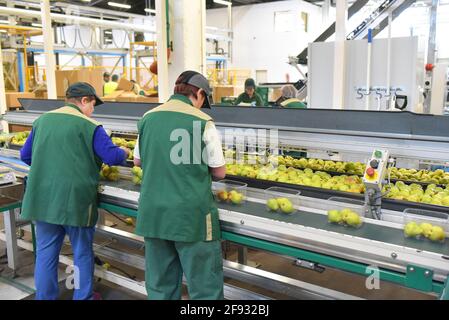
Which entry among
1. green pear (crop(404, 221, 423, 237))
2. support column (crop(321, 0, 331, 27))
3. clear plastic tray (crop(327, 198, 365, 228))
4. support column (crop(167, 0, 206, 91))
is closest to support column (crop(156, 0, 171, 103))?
support column (crop(167, 0, 206, 91))

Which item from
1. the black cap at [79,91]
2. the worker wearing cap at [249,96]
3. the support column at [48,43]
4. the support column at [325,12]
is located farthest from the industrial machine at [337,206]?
the support column at [325,12]

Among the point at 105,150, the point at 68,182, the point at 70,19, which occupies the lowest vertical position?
the point at 68,182

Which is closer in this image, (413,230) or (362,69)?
(413,230)

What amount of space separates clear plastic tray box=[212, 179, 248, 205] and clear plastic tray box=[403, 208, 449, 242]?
95 centimetres

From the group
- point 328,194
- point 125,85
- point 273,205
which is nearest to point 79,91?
point 273,205

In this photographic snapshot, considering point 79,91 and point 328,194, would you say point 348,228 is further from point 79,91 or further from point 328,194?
point 79,91

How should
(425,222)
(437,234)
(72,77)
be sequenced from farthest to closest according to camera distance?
(72,77) < (425,222) < (437,234)

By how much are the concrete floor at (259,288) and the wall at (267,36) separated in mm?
13815

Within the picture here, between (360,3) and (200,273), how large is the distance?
489 cm

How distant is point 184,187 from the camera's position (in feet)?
7.33

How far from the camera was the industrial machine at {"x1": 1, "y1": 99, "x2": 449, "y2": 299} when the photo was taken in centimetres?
195

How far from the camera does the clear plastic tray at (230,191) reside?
263 centimetres

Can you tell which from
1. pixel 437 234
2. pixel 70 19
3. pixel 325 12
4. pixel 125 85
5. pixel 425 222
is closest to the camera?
pixel 437 234

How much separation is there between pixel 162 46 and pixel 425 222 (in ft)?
12.0
